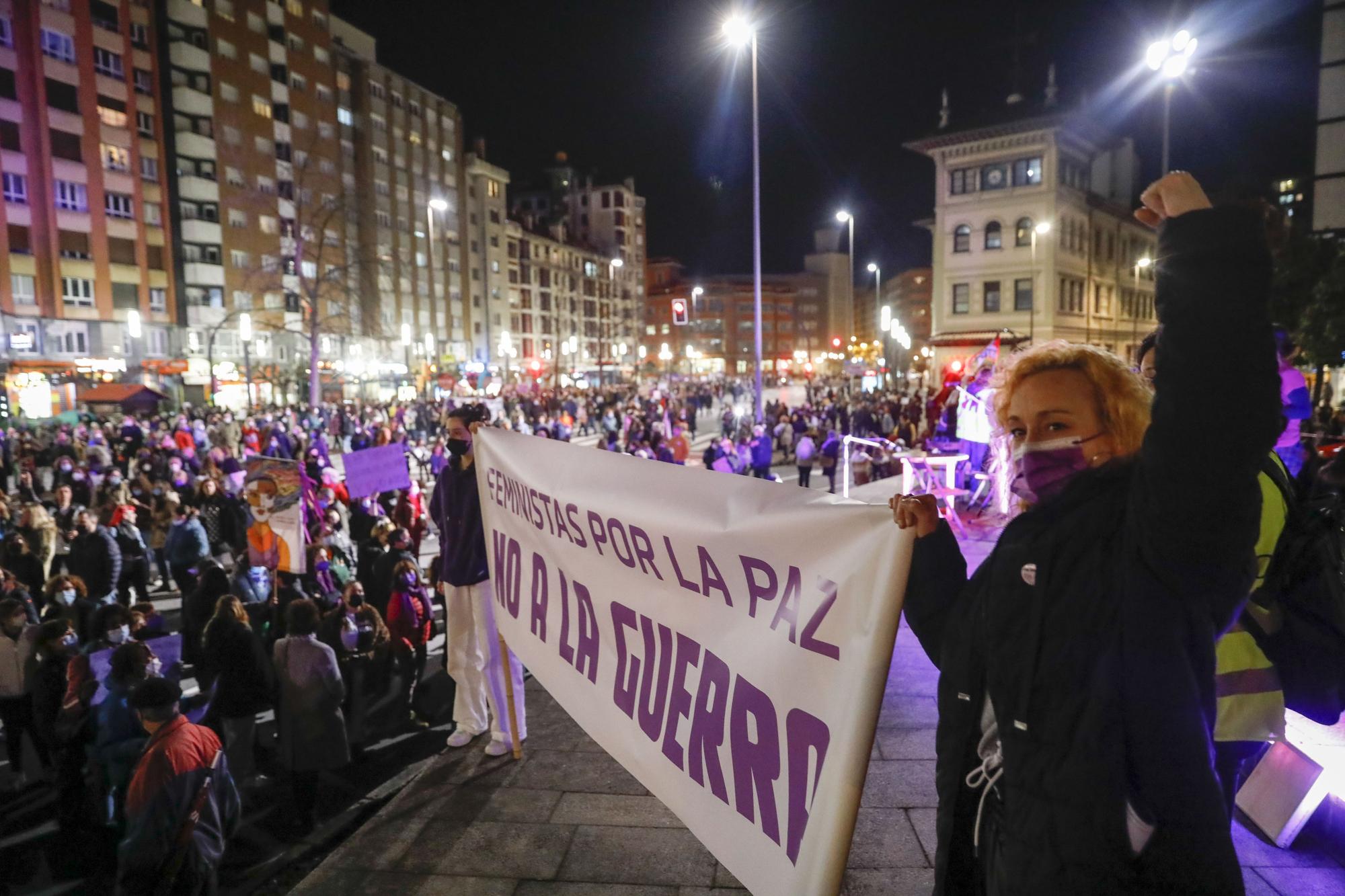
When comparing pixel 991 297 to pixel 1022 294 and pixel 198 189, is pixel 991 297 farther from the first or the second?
pixel 198 189

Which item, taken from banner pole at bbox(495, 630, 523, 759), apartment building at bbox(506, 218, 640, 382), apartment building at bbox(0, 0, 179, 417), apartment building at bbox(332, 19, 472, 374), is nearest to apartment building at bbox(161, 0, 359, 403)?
apartment building at bbox(0, 0, 179, 417)

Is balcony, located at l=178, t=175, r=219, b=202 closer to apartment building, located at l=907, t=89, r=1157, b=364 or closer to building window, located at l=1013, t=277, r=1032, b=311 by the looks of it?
apartment building, located at l=907, t=89, r=1157, b=364

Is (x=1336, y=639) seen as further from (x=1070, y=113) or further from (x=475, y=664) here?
(x=1070, y=113)

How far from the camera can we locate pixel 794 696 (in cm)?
226

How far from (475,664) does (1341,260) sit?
101ft

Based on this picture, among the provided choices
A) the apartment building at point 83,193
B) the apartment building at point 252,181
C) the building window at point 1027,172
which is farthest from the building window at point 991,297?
the apartment building at point 83,193

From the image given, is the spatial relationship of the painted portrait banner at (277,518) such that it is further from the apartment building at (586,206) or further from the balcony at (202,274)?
the apartment building at (586,206)

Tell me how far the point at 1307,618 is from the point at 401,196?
74526 mm

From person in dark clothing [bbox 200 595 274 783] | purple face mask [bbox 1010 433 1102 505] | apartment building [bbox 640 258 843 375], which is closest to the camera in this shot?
purple face mask [bbox 1010 433 1102 505]

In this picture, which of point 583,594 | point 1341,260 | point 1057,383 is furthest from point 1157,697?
point 1341,260

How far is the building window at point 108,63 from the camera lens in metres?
45.9

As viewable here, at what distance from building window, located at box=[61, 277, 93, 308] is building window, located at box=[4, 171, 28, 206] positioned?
14.2 feet

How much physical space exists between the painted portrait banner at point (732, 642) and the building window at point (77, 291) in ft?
175

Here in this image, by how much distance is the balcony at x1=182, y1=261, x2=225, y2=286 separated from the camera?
169 ft
